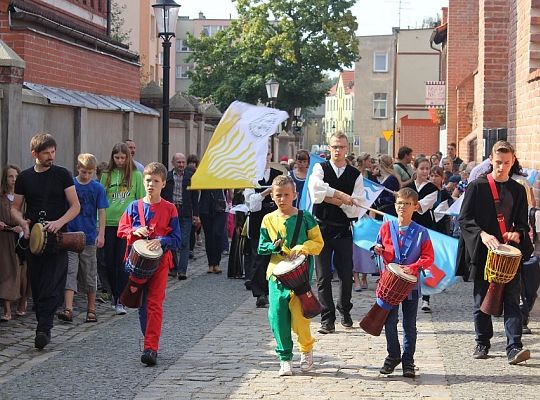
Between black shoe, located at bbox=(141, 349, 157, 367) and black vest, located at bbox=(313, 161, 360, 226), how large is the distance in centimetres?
260

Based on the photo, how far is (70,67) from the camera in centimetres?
1794

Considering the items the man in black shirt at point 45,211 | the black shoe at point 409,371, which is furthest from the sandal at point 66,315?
the black shoe at point 409,371

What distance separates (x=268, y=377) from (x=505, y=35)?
10.9 metres

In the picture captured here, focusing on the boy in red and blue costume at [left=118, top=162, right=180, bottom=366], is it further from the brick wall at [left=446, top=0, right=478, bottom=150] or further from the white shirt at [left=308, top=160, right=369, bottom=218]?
the brick wall at [left=446, top=0, right=478, bottom=150]

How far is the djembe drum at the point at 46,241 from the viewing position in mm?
9805

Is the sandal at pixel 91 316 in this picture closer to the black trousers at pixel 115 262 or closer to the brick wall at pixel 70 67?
the black trousers at pixel 115 262

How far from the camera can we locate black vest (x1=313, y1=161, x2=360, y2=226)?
1095cm

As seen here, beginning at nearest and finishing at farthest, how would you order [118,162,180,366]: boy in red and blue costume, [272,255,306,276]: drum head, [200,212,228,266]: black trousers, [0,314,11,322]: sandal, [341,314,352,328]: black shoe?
[272,255,306,276]: drum head → [118,162,180,366]: boy in red and blue costume → [341,314,352,328]: black shoe → [0,314,11,322]: sandal → [200,212,228,266]: black trousers

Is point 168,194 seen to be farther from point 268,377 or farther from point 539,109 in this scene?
point 268,377

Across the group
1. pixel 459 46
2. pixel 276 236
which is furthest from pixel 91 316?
pixel 459 46

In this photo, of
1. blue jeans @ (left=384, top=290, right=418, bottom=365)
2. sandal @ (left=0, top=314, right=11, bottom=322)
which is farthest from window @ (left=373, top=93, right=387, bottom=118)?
blue jeans @ (left=384, top=290, right=418, bottom=365)

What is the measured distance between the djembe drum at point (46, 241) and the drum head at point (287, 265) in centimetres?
221

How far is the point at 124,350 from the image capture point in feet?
32.2

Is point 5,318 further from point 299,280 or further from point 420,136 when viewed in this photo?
point 420,136
